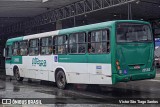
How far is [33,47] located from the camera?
1795 cm

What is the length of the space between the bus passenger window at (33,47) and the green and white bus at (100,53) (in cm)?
67

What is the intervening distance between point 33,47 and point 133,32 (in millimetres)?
7284

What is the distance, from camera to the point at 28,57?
1856cm

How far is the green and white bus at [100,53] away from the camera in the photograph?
39.2ft

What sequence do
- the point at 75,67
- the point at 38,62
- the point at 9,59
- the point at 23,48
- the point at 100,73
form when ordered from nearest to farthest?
1. the point at 100,73
2. the point at 75,67
3. the point at 38,62
4. the point at 23,48
5. the point at 9,59

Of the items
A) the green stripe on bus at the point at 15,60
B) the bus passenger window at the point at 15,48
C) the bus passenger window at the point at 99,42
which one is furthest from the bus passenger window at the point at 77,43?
the bus passenger window at the point at 15,48

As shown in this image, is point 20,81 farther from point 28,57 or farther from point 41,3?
point 41,3

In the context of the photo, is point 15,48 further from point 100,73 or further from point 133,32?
point 133,32

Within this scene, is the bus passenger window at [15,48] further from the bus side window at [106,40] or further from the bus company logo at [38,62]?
the bus side window at [106,40]

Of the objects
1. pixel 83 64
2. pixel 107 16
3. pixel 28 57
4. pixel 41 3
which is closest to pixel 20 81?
pixel 28 57

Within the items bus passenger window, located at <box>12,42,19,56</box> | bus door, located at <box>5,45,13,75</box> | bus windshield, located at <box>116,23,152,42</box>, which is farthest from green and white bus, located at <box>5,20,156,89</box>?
bus door, located at <box>5,45,13,75</box>


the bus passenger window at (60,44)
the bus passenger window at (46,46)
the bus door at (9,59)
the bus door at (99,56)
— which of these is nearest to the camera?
the bus door at (99,56)

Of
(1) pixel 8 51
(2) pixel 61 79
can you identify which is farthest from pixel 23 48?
(2) pixel 61 79

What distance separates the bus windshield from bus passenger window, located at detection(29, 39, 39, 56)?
6656 millimetres
